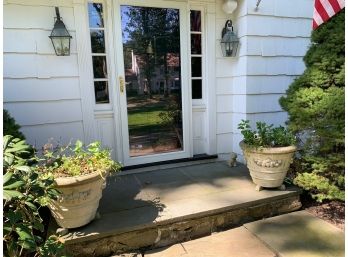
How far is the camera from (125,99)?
3.04 m

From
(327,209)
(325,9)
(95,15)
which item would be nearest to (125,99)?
(95,15)

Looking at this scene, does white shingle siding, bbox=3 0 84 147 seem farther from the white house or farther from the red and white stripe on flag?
the red and white stripe on flag

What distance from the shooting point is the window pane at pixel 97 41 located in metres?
2.88

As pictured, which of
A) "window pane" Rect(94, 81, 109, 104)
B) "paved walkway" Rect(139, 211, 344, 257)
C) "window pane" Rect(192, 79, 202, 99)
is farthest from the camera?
"window pane" Rect(192, 79, 202, 99)

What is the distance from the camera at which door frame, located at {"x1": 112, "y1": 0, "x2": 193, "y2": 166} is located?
9.57 feet

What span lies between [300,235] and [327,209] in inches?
22.3

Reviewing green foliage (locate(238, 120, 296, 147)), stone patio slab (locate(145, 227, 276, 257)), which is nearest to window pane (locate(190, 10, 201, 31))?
green foliage (locate(238, 120, 296, 147))

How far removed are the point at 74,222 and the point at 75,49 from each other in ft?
5.62

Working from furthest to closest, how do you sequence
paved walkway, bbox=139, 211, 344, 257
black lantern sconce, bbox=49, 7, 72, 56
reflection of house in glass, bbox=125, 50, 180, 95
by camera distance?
reflection of house in glass, bbox=125, 50, 180, 95 → black lantern sconce, bbox=49, 7, 72, 56 → paved walkway, bbox=139, 211, 344, 257

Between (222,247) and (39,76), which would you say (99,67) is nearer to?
(39,76)

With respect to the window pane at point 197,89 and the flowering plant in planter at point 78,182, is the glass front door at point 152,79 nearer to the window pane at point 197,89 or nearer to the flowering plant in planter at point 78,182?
the window pane at point 197,89

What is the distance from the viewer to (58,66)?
8.98ft

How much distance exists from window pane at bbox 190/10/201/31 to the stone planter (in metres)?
1.54

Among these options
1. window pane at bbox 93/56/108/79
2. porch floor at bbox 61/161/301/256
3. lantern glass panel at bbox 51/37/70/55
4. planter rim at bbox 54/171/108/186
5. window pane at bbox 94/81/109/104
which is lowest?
porch floor at bbox 61/161/301/256
